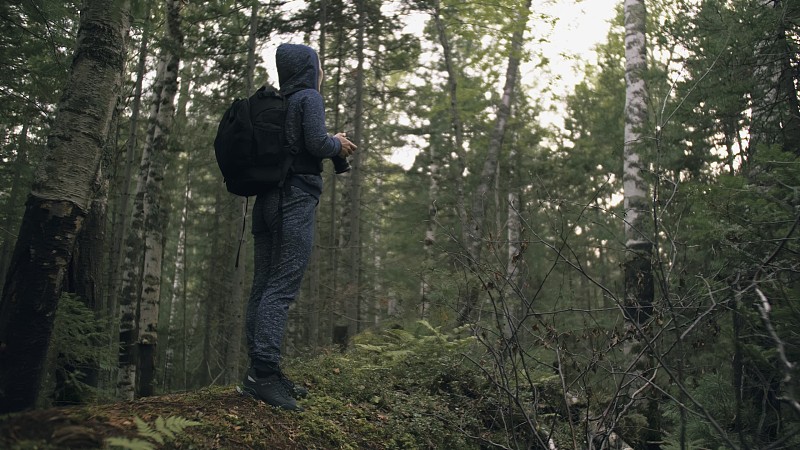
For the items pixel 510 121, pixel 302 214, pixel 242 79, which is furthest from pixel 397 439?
pixel 510 121

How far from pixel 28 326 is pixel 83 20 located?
201 cm

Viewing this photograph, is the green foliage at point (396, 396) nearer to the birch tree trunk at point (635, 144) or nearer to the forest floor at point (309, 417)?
the forest floor at point (309, 417)

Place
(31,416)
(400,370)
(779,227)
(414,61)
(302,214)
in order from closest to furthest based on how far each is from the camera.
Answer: (31,416) < (302,214) < (779,227) < (400,370) < (414,61)

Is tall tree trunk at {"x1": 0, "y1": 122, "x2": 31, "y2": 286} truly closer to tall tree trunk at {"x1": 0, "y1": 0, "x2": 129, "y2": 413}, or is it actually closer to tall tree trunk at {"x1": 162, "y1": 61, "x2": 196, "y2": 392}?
tall tree trunk at {"x1": 162, "y1": 61, "x2": 196, "y2": 392}

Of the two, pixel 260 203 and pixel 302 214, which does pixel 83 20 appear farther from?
pixel 302 214

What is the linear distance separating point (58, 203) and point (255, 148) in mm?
1295

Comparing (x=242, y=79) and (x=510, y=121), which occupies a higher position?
(x=510, y=121)

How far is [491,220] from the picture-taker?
812 centimetres

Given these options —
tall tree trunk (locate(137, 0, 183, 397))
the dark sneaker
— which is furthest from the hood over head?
tall tree trunk (locate(137, 0, 183, 397))

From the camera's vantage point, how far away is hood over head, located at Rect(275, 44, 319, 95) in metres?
4.31

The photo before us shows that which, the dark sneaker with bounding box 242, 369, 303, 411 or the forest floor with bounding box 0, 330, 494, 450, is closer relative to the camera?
the forest floor with bounding box 0, 330, 494, 450

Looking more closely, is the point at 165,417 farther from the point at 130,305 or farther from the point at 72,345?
the point at 130,305

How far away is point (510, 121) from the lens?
21.3 metres

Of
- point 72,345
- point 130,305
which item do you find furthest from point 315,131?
point 130,305
